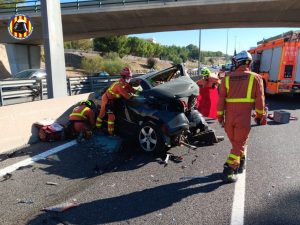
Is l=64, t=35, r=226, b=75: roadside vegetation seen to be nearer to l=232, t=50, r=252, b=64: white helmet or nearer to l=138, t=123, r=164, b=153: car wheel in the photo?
l=138, t=123, r=164, b=153: car wheel

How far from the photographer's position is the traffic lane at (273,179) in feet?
11.7

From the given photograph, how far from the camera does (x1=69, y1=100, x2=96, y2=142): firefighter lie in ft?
23.3

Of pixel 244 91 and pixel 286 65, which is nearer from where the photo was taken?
Result: pixel 244 91

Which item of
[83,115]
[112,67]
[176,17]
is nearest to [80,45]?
[112,67]

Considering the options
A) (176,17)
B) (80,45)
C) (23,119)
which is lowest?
(23,119)

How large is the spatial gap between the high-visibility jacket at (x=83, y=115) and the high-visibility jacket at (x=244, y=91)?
380 centimetres

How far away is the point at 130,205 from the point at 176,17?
24.3m

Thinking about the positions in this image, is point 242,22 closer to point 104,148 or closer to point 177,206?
point 104,148

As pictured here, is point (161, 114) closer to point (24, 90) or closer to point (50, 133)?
point (50, 133)

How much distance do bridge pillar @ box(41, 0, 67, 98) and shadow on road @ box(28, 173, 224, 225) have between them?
5.84 meters

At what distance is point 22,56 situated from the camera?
3406 cm

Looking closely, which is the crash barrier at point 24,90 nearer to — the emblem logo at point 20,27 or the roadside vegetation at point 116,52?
the emblem logo at point 20,27

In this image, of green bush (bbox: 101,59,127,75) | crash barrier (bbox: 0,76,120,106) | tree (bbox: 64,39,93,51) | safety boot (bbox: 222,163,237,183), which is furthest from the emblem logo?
tree (bbox: 64,39,93,51)

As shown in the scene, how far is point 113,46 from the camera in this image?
7244cm
